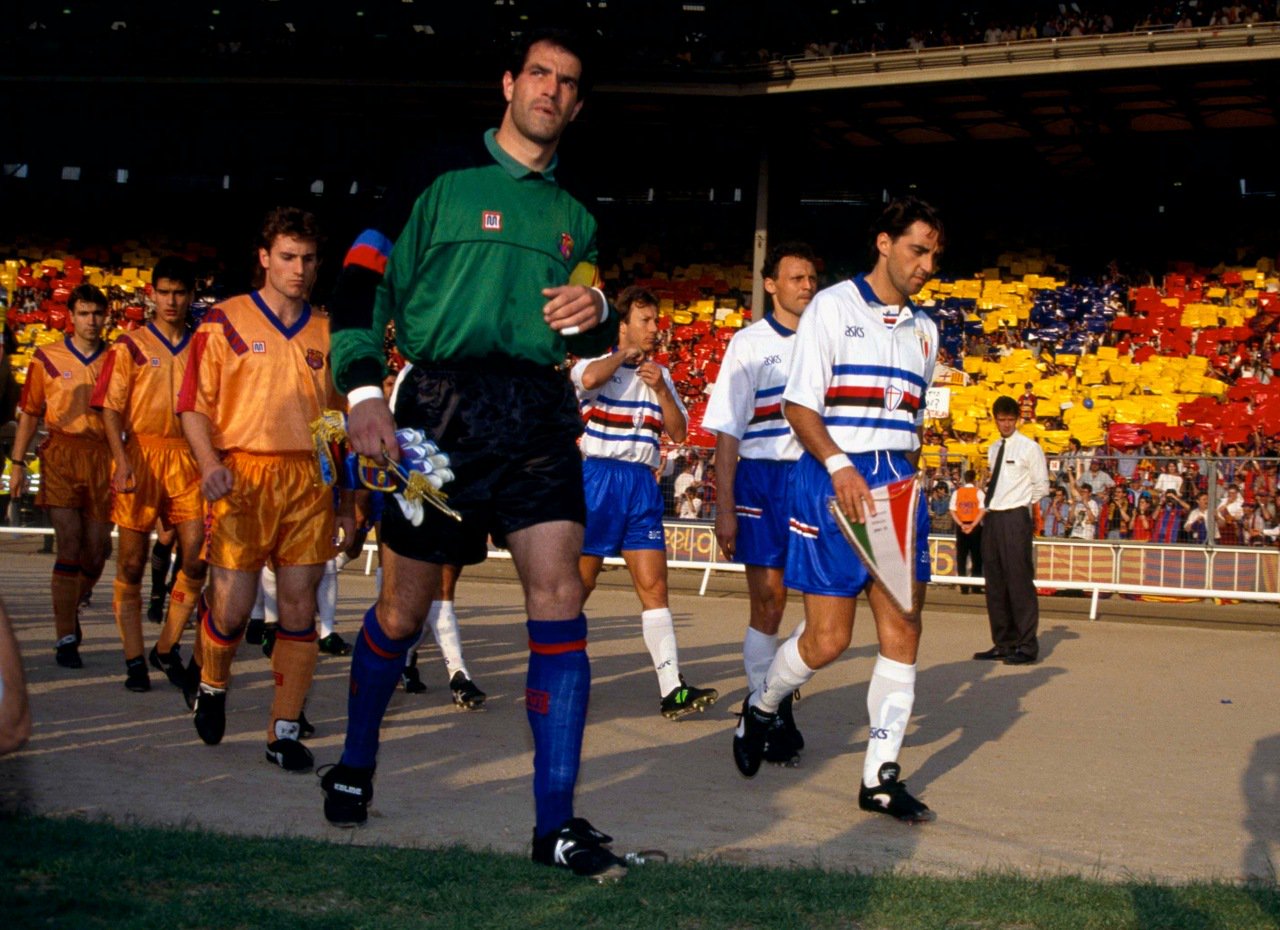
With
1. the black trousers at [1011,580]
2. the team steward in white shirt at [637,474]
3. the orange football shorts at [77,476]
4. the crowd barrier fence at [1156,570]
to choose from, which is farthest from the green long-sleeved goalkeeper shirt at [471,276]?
the crowd barrier fence at [1156,570]

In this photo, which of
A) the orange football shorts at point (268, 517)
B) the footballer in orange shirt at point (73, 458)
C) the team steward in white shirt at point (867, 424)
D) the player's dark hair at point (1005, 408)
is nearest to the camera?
the team steward in white shirt at point (867, 424)

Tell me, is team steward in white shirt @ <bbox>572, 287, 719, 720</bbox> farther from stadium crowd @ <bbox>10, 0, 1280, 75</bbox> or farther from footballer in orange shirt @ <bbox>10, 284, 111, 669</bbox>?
stadium crowd @ <bbox>10, 0, 1280, 75</bbox>

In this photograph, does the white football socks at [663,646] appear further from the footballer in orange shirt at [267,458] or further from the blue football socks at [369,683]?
the blue football socks at [369,683]

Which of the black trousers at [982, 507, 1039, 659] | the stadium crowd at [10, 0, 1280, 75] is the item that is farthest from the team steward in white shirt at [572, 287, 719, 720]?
the stadium crowd at [10, 0, 1280, 75]

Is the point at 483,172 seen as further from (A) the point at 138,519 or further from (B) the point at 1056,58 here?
(B) the point at 1056,58

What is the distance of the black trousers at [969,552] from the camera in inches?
706

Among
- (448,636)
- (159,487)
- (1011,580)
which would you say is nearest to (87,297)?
(159,487)

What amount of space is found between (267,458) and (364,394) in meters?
2.05

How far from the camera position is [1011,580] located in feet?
39.8

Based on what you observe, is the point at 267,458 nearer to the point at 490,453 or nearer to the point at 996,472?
the point at 490,453

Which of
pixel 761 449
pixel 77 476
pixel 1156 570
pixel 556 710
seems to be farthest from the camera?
pixel 1156 570

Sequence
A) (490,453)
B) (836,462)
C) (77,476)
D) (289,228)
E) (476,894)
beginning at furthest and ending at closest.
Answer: (77,476)
(289,228)
(836,462)
(490,453)
(476,894)

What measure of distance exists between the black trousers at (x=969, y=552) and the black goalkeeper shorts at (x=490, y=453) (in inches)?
553

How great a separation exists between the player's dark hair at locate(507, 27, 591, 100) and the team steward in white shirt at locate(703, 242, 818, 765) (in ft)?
Answer: 9.34
